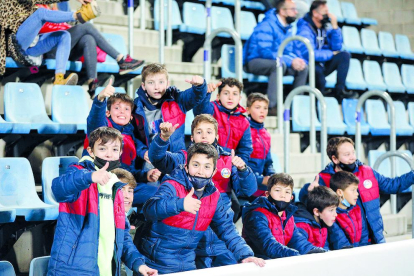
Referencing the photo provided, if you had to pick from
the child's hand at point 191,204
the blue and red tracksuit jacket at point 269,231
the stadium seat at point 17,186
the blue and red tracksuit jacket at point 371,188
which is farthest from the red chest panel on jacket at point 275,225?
the stadium seat at point 17,186

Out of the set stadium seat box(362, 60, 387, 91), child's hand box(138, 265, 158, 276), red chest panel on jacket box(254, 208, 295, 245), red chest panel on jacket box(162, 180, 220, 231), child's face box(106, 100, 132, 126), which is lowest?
child's hand box(138, 265, 158, 276)

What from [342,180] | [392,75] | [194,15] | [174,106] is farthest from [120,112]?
[392,75]

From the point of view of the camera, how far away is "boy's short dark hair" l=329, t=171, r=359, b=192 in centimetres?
410

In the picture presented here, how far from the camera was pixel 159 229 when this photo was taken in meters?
3.07

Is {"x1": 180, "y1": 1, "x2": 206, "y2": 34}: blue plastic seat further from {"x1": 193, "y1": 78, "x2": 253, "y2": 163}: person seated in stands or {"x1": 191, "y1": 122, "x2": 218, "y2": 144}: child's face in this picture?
{"x1": 191, "y1": 122, "x2": 218, "y2": 144}: child's face

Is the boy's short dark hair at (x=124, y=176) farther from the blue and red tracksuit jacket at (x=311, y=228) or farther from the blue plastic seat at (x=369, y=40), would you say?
the blue plastic seat at (x=369, y=40)

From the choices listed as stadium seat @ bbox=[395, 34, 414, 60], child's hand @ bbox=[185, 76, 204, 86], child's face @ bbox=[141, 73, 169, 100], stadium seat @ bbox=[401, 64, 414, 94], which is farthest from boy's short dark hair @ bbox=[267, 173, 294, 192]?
stadium seat @ bbox=[395, 34, 414, 60]

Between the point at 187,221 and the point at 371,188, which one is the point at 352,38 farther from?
the point at 187,221

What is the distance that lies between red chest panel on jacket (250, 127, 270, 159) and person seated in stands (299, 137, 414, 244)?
34 cm


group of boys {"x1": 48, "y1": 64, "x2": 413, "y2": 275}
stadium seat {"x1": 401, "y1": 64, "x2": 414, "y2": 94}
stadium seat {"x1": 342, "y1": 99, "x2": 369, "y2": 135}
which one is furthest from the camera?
stadium seat {"x1": 401, "y1": 64, "x2": 414, "y2": 94}

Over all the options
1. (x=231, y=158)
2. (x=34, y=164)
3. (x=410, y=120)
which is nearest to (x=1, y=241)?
(x=34, y=164)

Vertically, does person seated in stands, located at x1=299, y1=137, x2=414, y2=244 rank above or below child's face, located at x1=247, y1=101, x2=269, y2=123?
below

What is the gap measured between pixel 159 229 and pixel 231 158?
698 mm

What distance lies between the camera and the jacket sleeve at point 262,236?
3.35m
